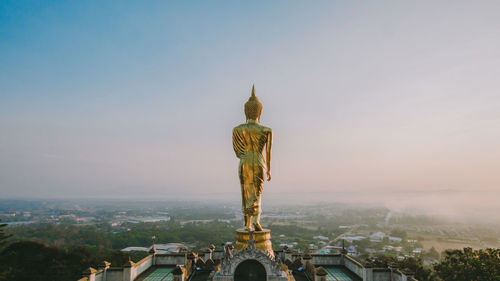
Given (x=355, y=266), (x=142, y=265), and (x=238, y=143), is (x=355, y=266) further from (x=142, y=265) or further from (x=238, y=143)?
(x=142, y=265)

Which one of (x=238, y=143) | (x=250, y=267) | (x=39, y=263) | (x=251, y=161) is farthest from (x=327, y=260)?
(x=39, y=263)

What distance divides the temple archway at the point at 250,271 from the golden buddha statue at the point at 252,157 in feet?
7.76

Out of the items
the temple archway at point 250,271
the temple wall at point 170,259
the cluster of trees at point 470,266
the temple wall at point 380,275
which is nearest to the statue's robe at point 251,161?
the temple archway at point 250,271

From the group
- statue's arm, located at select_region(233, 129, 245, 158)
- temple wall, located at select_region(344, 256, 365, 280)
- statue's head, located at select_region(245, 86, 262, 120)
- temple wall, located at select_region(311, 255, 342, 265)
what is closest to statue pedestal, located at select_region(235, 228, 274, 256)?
statue's arm, located at select_region(233, 129, 245, 158)

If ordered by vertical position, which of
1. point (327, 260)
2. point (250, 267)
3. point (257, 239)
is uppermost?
point (257, 239)

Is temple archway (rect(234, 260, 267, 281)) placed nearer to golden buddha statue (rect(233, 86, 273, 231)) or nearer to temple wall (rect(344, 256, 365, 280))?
golden buddha statue (rect(233, 86, 273, 231))

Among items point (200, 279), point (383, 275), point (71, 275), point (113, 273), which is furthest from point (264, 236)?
point (71, 275)

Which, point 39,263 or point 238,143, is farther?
point 39,263

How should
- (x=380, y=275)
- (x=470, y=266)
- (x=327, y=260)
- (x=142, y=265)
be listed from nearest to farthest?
(x=380, y=275) → (x=470, y=266) → (x=142, y=265) → (x=327, y=260)

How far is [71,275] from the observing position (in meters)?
21.5

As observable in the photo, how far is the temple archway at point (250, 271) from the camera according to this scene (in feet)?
37.5

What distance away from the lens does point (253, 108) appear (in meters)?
14.6

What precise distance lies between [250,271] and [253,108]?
7.21m

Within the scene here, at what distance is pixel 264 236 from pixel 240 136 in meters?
4.65
